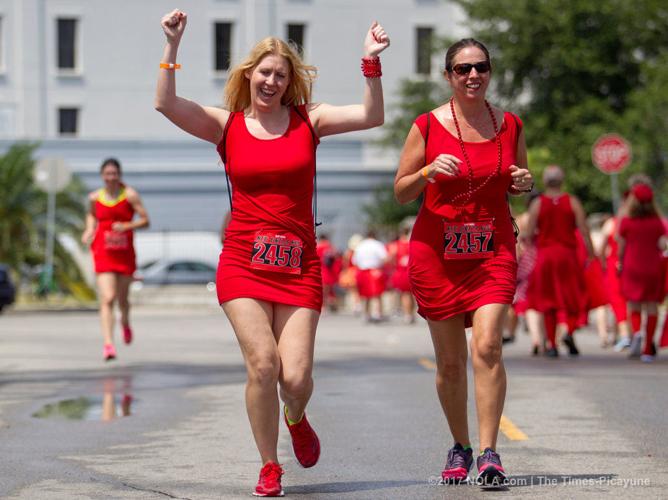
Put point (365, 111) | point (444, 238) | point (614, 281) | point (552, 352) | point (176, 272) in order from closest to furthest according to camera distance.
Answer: point (365, 111), point (444, 238), point (552, 352), point (614, 281), point (176, 272)

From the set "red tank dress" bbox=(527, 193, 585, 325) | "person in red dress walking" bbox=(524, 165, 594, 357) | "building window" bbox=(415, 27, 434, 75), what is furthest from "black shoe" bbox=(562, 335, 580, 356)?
"building window" bbox=(415, 27, 434, 75)

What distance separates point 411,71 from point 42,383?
160ft

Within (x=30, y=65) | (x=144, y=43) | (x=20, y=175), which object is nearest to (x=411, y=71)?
(x=144, y=43)

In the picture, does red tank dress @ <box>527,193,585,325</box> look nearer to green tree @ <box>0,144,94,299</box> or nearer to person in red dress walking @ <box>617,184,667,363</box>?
person in red dress walking @ <box>617,184,667,363</box>

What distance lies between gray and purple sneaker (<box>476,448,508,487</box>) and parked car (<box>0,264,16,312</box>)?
24.5 meters

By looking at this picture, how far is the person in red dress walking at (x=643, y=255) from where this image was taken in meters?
16.2

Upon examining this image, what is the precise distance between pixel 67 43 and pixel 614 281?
4283cm

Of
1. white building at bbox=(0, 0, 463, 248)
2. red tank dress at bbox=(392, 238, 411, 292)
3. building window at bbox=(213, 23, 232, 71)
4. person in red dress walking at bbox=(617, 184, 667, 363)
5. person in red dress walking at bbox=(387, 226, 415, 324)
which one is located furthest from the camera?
building window at bbox=(213, 23, 232, 71)

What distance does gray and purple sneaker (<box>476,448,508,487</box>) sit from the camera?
7.01m

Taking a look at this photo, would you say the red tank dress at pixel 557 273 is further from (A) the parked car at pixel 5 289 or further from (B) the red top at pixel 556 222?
(A) the parked car at pixel 5 289

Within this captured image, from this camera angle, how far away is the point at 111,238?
50.1 ft

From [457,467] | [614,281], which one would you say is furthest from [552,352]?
[457,467]

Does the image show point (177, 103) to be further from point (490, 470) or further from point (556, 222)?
point (556, 222)

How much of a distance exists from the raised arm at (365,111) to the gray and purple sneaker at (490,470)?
155 centimetres
